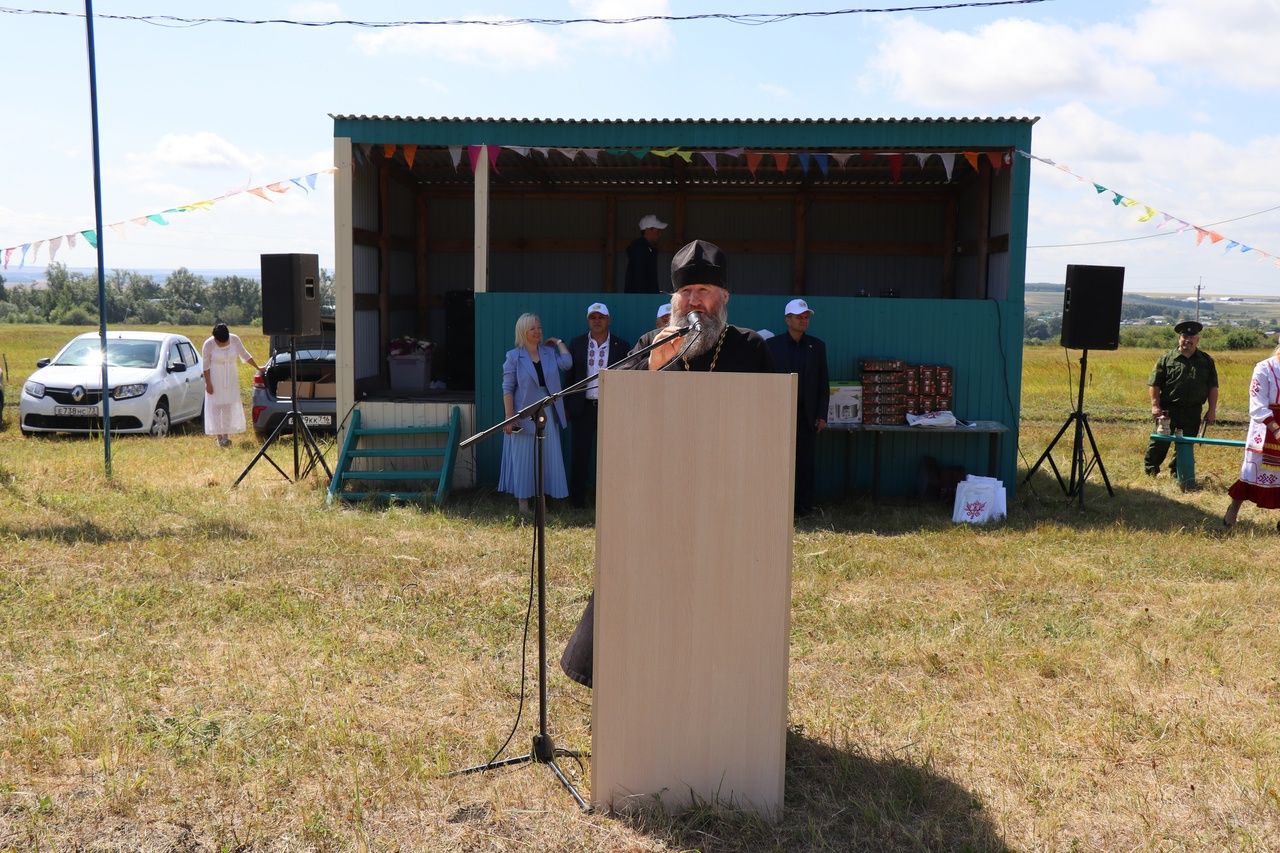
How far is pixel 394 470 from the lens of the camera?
1045 cm

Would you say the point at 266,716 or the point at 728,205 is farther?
the point at 728,205

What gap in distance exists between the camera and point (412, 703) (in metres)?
4.99

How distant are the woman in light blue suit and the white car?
6.56 meters

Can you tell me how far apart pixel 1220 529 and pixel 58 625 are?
25.9 feet

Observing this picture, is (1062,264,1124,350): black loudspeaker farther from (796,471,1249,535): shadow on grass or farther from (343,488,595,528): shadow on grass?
(343,488,595,528): shadow on grass

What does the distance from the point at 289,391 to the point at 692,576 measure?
10.6m

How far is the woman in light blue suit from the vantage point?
366 inches

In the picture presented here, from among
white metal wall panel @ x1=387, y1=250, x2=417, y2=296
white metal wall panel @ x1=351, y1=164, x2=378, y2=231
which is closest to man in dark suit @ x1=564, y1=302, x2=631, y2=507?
white metal wall panel @ x1=351, y1=164, x2=378, y2=231

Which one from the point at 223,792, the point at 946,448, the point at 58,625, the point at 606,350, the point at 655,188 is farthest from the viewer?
the point at 655,188

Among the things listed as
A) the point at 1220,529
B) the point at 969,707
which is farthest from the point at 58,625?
the point at 1220,529

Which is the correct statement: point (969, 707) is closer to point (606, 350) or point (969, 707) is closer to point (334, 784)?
point (334, 784)

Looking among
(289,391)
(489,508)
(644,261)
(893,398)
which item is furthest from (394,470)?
(893,398)

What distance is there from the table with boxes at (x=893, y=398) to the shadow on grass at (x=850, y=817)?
18.9 ft

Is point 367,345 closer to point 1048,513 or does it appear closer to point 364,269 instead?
point 364,269
